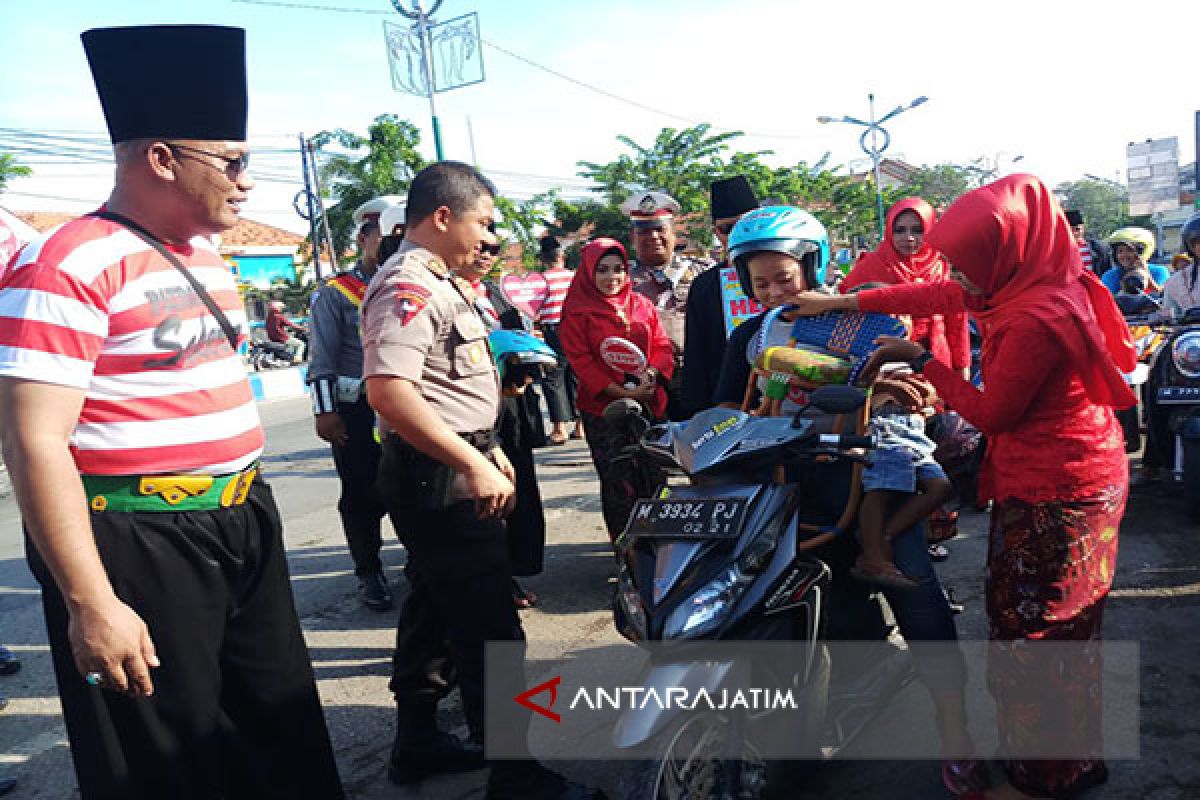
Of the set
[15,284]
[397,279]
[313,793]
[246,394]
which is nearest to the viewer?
[15,284]

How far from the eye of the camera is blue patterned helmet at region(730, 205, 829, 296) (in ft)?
8.69

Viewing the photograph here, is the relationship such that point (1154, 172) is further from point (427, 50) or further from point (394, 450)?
point (394, 450)

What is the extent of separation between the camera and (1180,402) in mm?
4367

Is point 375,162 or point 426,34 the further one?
point 375,162

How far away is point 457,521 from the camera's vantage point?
7.99 feet

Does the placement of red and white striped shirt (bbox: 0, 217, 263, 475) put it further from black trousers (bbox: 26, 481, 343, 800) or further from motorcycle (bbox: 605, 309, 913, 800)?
motorcycle (bbox: 605, 309, 913, 800)

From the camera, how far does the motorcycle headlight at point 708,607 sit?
74.0 inches

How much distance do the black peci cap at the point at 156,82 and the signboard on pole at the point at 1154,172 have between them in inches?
1394

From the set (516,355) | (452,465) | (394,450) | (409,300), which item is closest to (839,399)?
(452,465)

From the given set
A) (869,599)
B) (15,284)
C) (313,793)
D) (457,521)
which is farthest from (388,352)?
(869,599)

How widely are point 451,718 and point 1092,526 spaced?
2.25m

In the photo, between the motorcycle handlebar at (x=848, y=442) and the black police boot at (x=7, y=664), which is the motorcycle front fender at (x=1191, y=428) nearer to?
the motorcycle handlebar at (x=848, y=442)

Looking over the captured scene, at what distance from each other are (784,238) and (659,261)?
94.9 inches

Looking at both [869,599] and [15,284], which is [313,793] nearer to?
[15,284]
